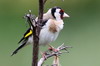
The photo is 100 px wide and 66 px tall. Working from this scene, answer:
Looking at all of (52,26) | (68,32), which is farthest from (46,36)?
(68,32)

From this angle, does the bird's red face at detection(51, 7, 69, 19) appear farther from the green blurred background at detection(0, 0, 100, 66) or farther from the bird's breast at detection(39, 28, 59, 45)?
the green blurred background at detection(0, 0, 100, 66)

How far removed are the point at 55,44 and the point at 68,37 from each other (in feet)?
1.53

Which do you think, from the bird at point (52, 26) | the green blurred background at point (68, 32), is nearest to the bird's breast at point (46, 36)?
the bird at point (52, 26)

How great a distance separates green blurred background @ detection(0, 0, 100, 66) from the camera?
4918 millimetres

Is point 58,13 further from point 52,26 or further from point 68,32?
point 68,32

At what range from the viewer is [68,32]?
571 centimetres

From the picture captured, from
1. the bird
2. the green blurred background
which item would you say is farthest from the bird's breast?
the green blurred background

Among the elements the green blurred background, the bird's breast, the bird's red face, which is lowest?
the bird's breast

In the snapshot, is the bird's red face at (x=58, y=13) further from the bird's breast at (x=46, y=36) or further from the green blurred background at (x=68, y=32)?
the green blurred background at (x=68, y=32)

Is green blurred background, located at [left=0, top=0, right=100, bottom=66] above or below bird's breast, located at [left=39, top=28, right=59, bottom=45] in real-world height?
above

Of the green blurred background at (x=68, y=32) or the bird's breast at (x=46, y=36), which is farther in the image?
the green blurred background at (x=68, y=32)

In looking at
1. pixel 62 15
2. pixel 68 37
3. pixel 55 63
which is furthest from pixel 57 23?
pixel 68 37

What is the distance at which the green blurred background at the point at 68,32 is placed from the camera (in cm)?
492

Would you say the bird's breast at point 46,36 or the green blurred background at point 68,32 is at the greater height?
the green blurred background at point 68,32
